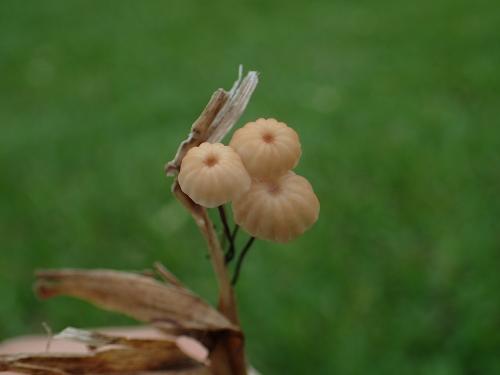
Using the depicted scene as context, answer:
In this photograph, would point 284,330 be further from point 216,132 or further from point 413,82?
point 413,82

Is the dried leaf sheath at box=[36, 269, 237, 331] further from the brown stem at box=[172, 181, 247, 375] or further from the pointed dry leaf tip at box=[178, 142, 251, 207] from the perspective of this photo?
the pointed dry leaf tip at box=[178, 142, 251, 207]

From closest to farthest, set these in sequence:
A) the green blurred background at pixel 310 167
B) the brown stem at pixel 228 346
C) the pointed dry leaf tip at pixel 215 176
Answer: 1. the pointed dry leaf tip at pixel 215 176
2. the brown stem at pixel 228 346
3. the green blurred background at pixel 310 167

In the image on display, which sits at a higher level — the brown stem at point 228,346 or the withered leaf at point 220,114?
the withered leaf at point 220,114

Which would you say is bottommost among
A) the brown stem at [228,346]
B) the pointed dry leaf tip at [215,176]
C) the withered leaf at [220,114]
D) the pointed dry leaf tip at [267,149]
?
the brown stem at [228,346]

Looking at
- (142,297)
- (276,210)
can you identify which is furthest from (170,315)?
(276,210)

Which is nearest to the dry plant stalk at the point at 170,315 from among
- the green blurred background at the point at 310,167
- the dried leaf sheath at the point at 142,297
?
the dried leaf sheath at the point at 142,297

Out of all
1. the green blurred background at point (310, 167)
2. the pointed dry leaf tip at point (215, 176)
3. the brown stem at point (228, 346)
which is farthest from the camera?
the green blurred background at point (310, 167)

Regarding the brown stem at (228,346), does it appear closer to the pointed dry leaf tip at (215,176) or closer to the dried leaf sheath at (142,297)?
the dried leaf sheath at (142,297)
